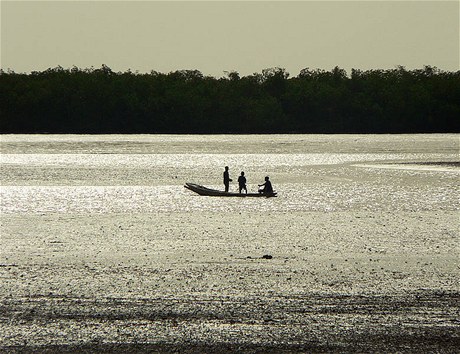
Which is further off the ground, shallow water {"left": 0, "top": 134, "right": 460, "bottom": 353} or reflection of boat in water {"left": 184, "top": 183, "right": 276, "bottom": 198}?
shallow water {"left": 0, "top": 134, "right": 460, "bottom": 353}

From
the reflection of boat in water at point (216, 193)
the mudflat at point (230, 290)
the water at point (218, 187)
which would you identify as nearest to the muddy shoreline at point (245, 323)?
the mudflat at point (230, 290)

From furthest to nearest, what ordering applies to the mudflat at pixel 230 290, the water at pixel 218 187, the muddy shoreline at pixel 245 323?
the water at pixel 218 187
the mudflat at pixel 230 290
the muddy shoreline at pixel 245 323

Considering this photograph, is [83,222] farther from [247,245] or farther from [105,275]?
[105,275]

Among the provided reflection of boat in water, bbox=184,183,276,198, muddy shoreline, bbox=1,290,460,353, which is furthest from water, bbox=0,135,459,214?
muddy shoreline, bbox=1,290,460,353

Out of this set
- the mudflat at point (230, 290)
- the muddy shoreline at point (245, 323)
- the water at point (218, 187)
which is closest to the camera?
the muddy shoreline at point (245, 323)

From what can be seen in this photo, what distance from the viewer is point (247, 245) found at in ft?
102

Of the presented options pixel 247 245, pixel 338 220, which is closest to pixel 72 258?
pixel 247 245

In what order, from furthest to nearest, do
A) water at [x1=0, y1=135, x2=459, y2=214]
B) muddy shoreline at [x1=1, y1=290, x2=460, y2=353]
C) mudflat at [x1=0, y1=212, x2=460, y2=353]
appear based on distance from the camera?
water at [x1=0, y1=135, x2=459, y2=214] → mudflat at [x1=0, y1=212, x2=460, y2=353] → muddy shoreline at [x1=1, y1=290, x2=460, y2=353]

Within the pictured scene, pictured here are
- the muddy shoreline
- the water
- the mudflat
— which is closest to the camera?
the muddy shoreline

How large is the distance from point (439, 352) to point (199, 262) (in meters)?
12.2

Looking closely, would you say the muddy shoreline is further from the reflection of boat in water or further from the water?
the reflection of boat in water

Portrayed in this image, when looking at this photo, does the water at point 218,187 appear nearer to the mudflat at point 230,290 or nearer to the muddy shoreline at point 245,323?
the mudflat at point 230,290

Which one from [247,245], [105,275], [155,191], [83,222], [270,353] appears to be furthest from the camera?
[155,191]

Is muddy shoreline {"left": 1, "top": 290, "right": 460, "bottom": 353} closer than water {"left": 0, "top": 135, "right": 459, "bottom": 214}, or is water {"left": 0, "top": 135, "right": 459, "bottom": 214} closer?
muddy shoreline {"left": 1, "top": 290, "right": 460, "bottom": 353}
